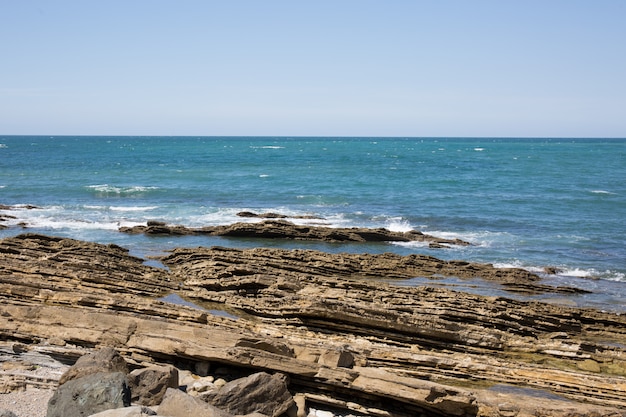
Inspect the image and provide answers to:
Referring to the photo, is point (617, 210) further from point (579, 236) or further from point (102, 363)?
point (102, 363)

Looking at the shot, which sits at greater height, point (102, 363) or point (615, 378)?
point (102, 363)

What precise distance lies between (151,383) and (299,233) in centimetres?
2173

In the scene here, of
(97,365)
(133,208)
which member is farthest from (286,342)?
(133,208)

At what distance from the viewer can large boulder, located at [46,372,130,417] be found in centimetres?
951

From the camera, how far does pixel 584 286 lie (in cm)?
2430

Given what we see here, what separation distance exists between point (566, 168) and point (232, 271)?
250 feet

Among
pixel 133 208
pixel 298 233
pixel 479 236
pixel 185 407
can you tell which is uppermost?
pixel 185 407

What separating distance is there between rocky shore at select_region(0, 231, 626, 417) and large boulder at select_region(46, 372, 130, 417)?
35mm

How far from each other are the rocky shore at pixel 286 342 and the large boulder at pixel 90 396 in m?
0.03

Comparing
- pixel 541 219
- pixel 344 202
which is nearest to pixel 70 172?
pixel 344 202

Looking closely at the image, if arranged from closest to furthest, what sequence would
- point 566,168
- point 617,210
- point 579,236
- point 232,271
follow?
point 232,271 < point 579,236 < point 617,210 < point 566,168

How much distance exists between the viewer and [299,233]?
32312 mm

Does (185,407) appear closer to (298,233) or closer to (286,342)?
(286,342)

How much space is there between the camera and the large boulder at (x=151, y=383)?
10.6 metres
